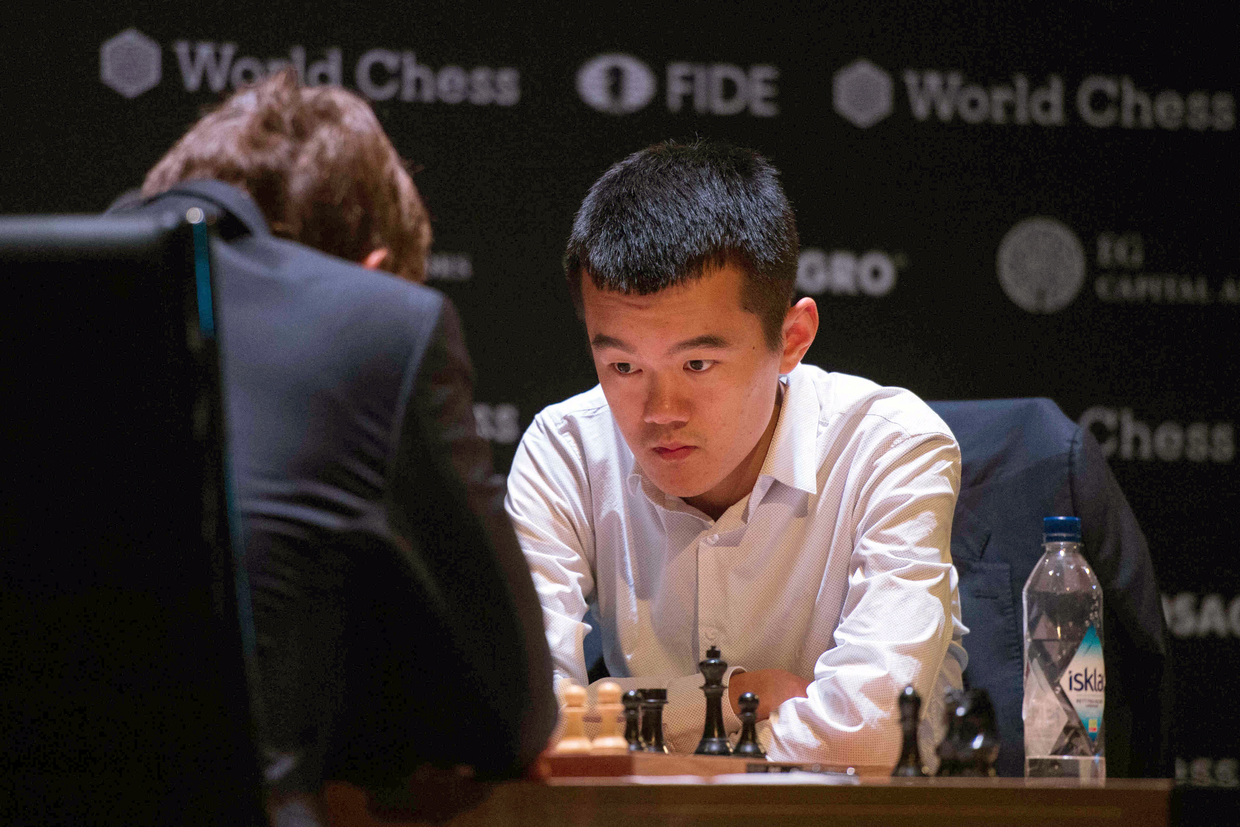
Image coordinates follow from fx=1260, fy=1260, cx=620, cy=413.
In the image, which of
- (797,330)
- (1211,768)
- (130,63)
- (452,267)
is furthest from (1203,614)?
(130,63)

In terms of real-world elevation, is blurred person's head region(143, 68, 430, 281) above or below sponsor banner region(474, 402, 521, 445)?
above

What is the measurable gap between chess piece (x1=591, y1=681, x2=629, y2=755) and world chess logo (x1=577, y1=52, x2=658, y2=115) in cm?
198

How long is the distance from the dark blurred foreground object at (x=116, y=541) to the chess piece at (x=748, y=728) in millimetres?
829

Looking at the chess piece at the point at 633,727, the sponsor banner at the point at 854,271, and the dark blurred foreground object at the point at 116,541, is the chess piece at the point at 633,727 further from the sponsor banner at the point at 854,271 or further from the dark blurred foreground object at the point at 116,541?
the sponsor banner at the point at 854,271

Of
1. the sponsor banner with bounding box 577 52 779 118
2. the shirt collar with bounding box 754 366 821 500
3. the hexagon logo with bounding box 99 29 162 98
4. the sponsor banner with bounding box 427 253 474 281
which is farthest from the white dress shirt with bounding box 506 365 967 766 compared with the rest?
the hexagon logo with bounding box 99 29 162 98

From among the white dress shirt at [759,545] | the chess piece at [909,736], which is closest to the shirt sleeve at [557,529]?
the white dress shirt at [759,545]

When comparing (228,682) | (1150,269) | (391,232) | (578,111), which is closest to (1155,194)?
(1150,269)

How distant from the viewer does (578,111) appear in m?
3.05

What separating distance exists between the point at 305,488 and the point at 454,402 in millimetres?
141

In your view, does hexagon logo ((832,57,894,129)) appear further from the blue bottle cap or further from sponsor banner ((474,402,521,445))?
the blue bottle cap

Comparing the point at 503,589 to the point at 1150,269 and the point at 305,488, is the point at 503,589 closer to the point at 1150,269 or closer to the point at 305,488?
the point at 305,488

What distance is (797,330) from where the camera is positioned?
221 centimetres

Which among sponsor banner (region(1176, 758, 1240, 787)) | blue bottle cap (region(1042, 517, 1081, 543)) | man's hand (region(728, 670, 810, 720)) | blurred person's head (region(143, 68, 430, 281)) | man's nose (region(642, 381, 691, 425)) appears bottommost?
sponsor banner (region(1176, 758, 1240, 787))

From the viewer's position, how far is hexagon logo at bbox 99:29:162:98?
2.95 m
